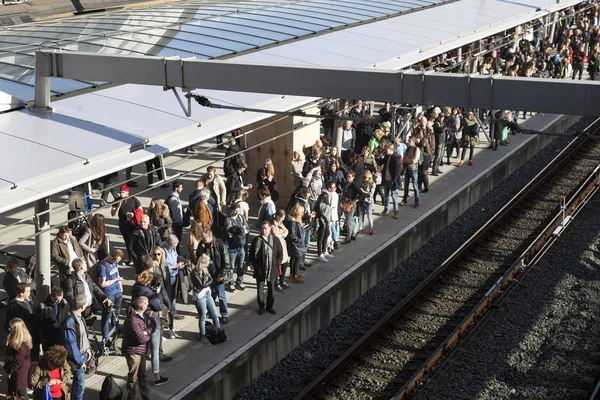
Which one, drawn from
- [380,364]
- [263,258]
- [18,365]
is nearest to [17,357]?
[18,365]

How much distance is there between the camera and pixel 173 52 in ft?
56.5

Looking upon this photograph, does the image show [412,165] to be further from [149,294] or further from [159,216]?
[149,294]

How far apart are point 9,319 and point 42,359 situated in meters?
0.95

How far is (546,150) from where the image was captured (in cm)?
2362

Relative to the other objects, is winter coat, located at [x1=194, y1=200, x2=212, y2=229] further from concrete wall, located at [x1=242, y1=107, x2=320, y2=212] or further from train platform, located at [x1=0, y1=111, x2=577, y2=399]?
concrete wall, located at [x1=242, y1=107, x2=320, y2=212]

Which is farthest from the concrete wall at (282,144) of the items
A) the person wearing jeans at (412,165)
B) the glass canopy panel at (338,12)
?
the glass canopy panel at (338,12)

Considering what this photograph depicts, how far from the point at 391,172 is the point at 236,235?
419cm

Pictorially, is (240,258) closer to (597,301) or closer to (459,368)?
(459,368)

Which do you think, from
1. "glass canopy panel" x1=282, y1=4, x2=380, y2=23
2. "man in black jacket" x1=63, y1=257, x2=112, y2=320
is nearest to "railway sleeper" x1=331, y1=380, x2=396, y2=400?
"man in black jacket" x1=63, y1=257, x2=112, y2=320

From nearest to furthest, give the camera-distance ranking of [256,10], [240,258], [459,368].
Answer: [459,368]
[240,258]
[256,10]

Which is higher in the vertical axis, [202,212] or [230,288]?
[202,212]

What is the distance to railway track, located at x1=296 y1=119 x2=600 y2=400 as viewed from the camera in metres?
11.6

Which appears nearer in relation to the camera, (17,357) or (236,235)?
(17,357)

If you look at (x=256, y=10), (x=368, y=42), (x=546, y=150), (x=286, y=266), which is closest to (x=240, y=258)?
(x=286, y=266)
